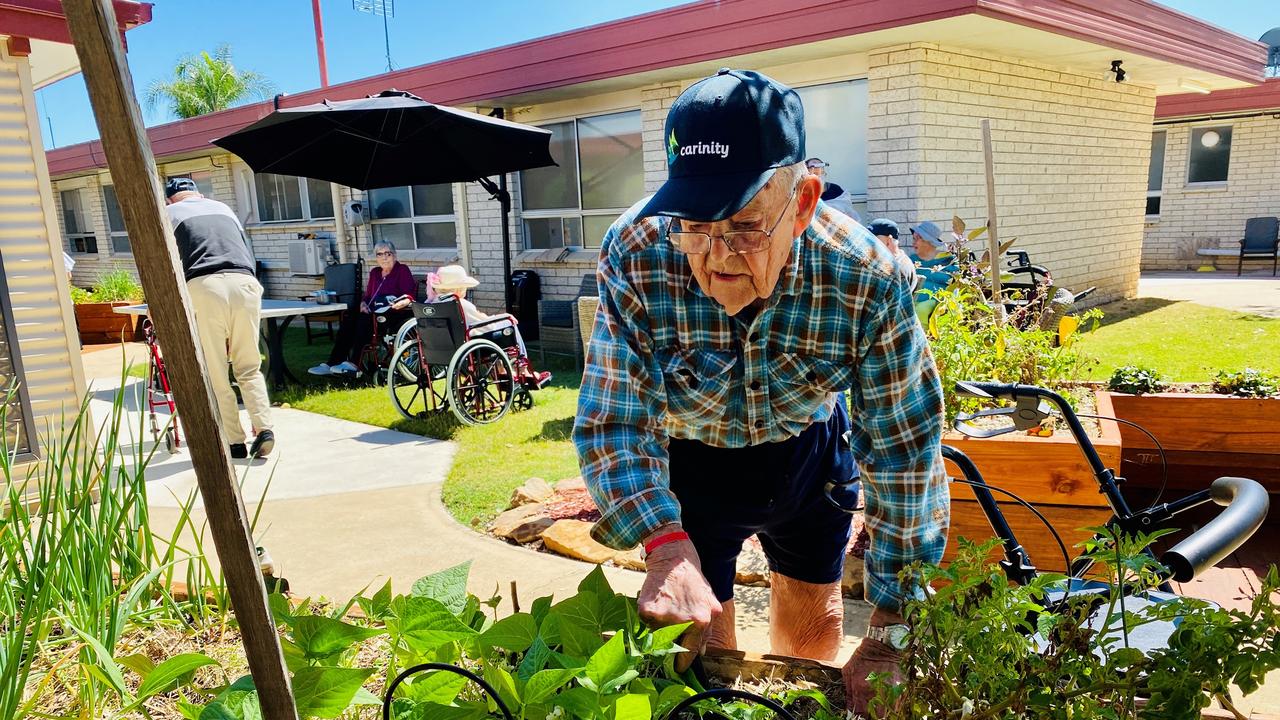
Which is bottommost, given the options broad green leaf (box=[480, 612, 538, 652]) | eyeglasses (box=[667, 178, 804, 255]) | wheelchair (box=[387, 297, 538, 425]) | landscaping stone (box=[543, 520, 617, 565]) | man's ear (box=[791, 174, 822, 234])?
landscaping stone (box=[543, 520, 617, 565])

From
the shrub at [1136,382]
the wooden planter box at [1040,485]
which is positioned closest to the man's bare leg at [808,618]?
the wooden planter box at [1040,485]

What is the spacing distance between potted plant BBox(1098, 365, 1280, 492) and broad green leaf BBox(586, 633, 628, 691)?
316 centimetres

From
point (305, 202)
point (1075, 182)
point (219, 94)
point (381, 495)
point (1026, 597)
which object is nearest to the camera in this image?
point (1026, 597)

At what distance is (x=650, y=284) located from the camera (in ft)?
5.76

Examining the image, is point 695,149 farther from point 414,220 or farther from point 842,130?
point 414,220

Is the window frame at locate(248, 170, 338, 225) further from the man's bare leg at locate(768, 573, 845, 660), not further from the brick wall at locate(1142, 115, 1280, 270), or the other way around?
the brick wall at locate(1142, 115, 1280, 270)

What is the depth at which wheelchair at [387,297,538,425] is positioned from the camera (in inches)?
266

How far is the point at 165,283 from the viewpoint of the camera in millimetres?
816

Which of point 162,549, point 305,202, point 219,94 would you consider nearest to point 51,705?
point 162,549

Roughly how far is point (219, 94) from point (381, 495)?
34.3 metres

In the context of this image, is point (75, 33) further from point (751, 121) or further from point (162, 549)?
point (162, 549)

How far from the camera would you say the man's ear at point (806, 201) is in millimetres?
1583

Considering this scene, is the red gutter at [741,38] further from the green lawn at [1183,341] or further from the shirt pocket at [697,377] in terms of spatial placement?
the shirt pocket at [697,377]

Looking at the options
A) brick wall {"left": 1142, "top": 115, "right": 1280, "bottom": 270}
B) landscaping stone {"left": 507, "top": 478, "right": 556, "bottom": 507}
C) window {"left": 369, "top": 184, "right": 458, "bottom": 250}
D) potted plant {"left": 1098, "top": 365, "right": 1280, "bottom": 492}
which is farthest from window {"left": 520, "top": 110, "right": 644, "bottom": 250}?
brick wall {"left": 1142, "top": 115, "right": 1280, "bottom": 270}
